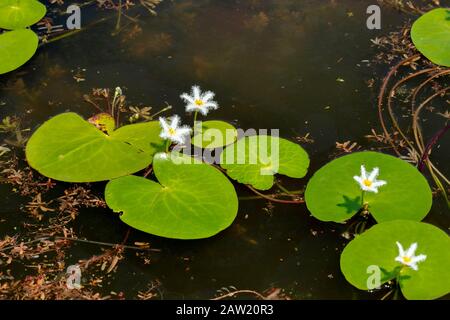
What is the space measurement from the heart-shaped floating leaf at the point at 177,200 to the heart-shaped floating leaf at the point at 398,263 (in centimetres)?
68

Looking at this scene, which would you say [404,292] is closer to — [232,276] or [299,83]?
[232,276]

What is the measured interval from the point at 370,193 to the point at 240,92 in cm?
121

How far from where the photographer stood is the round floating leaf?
3.37m

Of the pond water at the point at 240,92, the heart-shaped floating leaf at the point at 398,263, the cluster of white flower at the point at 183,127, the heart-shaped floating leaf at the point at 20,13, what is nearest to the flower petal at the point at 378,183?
the heart-shaped floating leaf at the point at 398,263

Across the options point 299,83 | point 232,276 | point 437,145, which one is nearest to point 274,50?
point 299,83

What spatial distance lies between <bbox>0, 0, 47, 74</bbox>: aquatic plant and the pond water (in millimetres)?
→ 90

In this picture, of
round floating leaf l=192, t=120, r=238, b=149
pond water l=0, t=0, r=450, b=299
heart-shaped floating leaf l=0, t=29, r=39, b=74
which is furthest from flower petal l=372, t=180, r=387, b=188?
heart-shaped floating leaf l=0, t=29, r=39, b=74

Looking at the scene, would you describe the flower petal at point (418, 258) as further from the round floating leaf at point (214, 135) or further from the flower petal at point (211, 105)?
the flower petal at point (211, 105)

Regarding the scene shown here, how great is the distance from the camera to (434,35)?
13.3ft

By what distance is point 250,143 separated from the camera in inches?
131

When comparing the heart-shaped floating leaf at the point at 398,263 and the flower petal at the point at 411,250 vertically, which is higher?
the flower petal at the point at 411,250

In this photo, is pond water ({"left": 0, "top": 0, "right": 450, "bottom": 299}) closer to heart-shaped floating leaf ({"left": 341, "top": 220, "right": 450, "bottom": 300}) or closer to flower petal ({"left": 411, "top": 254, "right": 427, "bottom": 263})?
heart-shaped floating leaf ({"left": 341, "top": 220, "right": 450, "bottom": 300})

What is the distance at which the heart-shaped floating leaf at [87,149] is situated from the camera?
317cm
